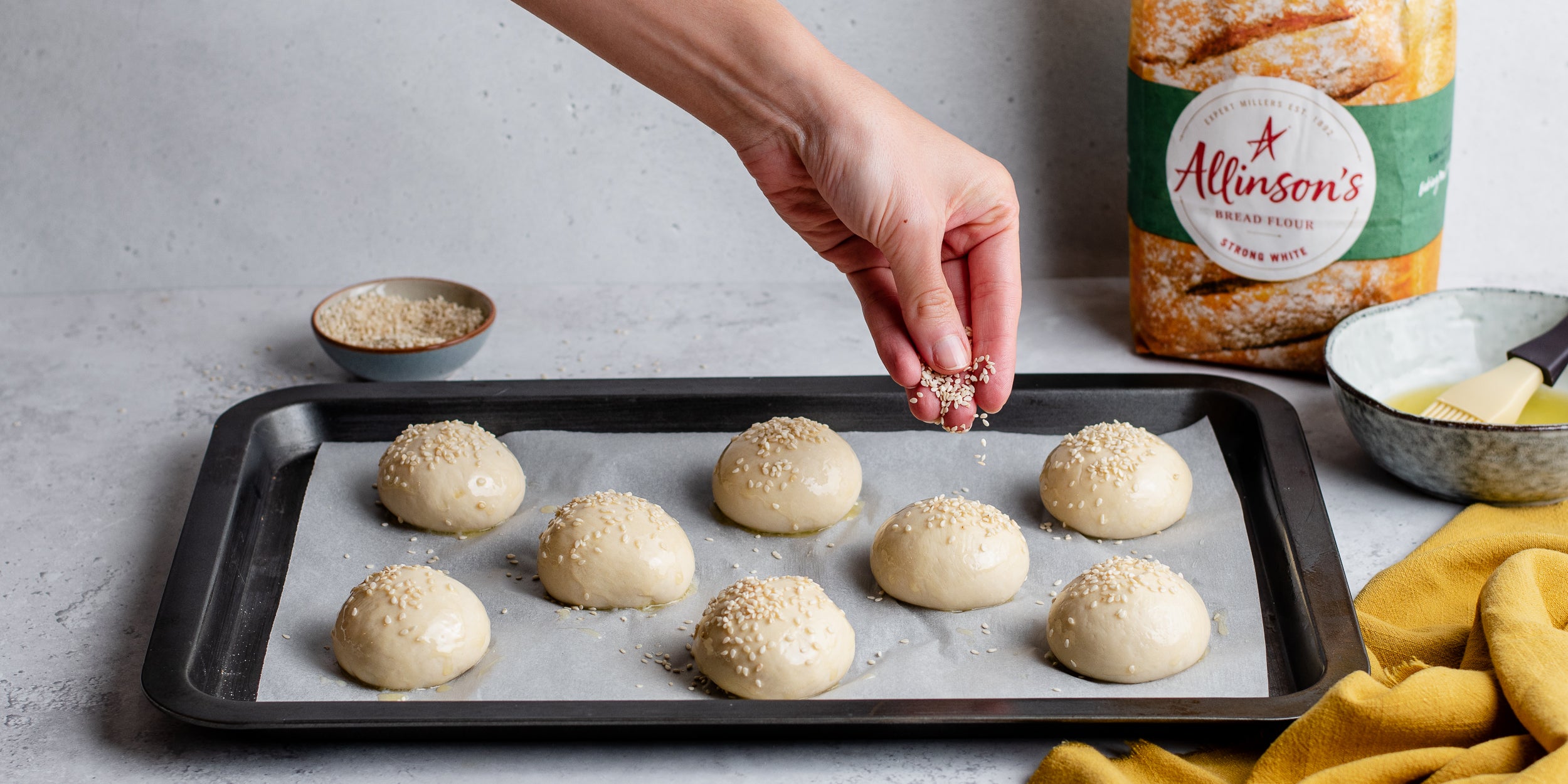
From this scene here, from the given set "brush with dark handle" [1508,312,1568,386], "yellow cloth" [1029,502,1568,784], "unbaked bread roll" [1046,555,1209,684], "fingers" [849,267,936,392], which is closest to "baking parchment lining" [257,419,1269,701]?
"unbaked bread roll" [1046,555,1209,684]


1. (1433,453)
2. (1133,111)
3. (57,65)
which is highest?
(57,65)

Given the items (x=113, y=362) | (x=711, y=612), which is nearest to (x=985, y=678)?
(x=711, y=612)

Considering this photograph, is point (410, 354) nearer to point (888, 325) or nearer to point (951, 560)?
point (888, 325)

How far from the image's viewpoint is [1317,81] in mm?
1888

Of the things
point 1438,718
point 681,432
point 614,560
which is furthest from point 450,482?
point 1438,718

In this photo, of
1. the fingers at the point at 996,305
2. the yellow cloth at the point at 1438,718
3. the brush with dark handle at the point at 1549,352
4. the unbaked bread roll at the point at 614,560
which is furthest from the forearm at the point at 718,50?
the brush with dark handle at the point at 1549,352

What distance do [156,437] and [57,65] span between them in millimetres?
815

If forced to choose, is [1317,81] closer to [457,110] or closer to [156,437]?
[457,110]

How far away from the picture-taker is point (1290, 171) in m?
1.96

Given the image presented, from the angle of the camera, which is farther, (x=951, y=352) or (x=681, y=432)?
(x=681, y=432)

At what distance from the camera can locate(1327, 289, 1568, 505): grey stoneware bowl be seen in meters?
1.71

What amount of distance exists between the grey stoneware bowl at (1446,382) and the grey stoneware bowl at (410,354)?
4.73ft

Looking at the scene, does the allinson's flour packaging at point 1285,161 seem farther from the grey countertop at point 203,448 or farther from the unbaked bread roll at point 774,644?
the unbaked bread roll at point 774,644

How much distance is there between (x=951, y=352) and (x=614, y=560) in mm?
529
